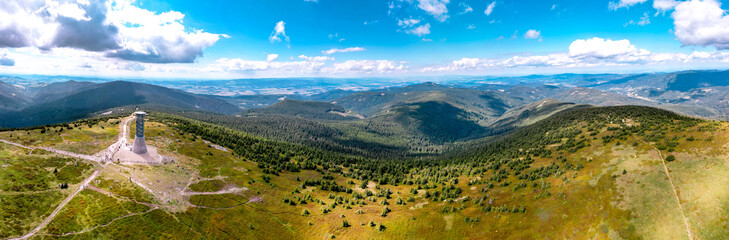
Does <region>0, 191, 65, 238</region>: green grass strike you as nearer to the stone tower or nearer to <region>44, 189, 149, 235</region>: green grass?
<region>44, 189, 149, 235</region>: green grass

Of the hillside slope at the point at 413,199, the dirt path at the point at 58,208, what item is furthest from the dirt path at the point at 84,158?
the hillside slope at the point at 413,199

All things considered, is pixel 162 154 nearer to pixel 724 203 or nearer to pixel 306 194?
pixel 306 194

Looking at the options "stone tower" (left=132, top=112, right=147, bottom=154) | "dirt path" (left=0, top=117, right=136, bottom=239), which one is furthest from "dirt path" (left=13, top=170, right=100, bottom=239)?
"stone tower" (left=132, top=112, right=147, bottom=154)

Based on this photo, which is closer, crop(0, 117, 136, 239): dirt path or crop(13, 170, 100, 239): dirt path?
crop(13, 170, 100, 239): dirt path

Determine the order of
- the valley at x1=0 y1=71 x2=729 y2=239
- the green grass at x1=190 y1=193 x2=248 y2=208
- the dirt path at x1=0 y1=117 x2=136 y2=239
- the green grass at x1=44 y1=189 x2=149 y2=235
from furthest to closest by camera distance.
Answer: the green grass at x1=190 y1=193 x2=248 y2=208 → the valley at x1=0 y1=71 x2=729 y2=239 → the green grass at x1=44 y1=189 x2=149 y2=235 → the dirt path at x1=0 y1=117 x2=136 y2=239

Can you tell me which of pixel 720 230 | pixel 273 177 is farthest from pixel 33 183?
pixel 720 230

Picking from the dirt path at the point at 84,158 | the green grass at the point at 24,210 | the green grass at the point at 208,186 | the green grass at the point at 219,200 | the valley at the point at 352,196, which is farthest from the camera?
the green grass at the point at 208,186

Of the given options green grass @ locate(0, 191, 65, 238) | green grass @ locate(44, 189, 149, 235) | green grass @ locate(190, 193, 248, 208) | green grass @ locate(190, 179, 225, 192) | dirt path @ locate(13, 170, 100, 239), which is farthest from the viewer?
green grass @ locate(190, 179, 225, 192)

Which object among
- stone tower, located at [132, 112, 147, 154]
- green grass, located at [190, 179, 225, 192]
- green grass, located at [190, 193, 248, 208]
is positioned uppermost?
stone tower, located at [132, 112, 147, 154]

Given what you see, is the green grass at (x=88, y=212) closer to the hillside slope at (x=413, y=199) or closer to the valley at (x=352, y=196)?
the hillside slope at (x=413, y=199)

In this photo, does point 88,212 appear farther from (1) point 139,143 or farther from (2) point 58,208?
(1) point 139,143

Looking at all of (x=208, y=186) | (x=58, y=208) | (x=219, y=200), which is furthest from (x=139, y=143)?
(x=219, y=200)
